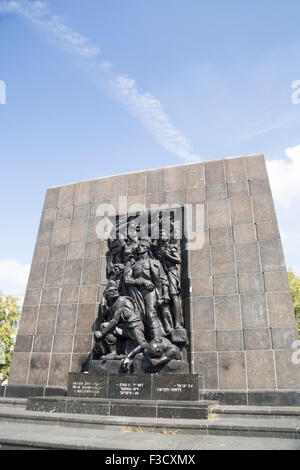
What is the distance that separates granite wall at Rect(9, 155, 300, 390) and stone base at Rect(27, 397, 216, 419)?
223cm

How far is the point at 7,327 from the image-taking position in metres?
30.4

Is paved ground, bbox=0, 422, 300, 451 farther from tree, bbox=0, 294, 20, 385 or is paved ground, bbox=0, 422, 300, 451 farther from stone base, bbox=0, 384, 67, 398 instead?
tree, bbox=0, 294, 20, 385

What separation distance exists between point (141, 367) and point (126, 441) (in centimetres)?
370

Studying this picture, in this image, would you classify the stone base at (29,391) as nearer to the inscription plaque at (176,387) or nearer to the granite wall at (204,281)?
the granite wall at (204,281)

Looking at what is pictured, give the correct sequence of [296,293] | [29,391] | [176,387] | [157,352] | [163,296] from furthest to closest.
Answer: [296,293], [29,391], [163,296], [157,352], [176,387]

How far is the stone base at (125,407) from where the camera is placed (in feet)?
28.2

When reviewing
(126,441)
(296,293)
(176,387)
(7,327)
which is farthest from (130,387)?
(7,327)

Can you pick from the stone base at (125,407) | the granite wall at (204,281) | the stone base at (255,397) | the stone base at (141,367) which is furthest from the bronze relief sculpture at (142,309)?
the stone base at (255,397)

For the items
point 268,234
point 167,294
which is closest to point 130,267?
point 167,294

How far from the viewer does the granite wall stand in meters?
10.9

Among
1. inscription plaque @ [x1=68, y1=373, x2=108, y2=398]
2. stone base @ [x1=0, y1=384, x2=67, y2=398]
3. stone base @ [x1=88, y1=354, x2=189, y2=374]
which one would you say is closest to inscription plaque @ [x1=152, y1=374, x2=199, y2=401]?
stone base @ [x1=88, y1=354, x2=189, y2=374]

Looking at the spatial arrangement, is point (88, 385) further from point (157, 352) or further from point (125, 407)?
point (157, 352)
